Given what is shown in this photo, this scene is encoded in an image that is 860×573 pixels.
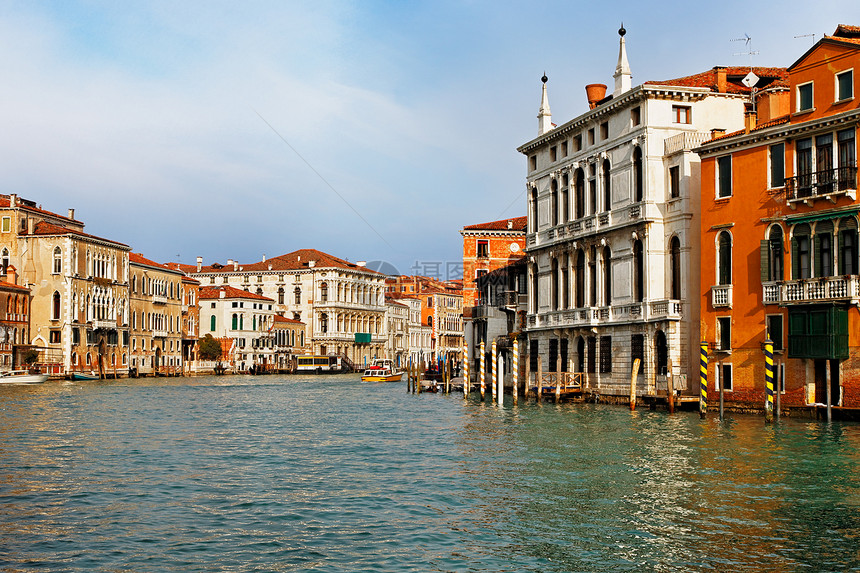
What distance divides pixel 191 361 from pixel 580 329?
4699 centimetres

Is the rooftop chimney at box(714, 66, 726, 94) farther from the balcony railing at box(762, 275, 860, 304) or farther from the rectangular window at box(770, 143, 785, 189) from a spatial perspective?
the balcony railing at box(762, 275, 860, 304)

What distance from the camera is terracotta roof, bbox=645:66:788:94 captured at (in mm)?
28797

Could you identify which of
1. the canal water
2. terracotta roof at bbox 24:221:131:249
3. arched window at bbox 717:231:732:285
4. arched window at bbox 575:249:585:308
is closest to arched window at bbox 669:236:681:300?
arched window at bbox 717:231:732:285

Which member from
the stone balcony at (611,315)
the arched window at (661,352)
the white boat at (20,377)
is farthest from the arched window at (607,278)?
the white boat at (20,377)

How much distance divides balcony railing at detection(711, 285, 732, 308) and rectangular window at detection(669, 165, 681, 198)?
146 inches

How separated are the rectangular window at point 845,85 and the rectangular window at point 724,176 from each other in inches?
122

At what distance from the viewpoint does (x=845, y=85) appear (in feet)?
71.4

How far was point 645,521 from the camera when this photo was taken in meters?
11.0

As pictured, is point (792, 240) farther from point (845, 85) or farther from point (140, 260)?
point (140, 260)

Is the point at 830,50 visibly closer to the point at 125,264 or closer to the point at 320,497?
the point at 320,497

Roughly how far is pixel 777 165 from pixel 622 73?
27.7 ft

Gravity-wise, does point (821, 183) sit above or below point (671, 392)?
above

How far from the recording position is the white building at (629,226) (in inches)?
1056

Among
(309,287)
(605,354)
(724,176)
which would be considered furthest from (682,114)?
(309,287)
